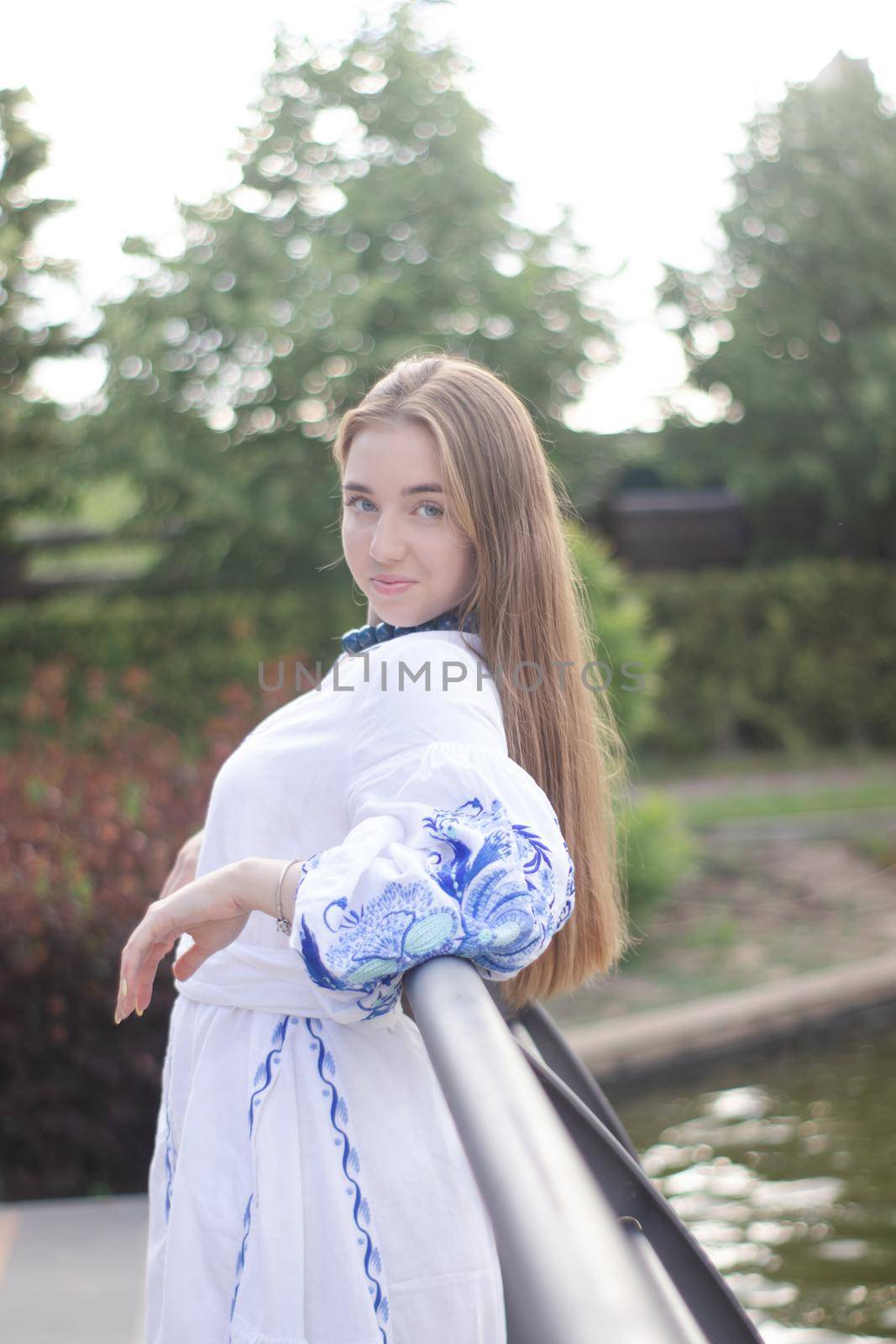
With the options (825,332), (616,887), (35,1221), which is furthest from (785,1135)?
(825,332)

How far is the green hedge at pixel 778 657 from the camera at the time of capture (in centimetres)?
1395

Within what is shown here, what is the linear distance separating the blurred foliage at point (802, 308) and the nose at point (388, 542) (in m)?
15.4

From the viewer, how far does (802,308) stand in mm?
16312

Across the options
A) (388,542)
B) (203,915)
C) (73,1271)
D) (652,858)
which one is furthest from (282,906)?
(652,858)

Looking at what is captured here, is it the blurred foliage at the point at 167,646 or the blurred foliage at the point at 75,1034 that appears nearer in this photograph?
the blurred foliage at the point at 75,1034

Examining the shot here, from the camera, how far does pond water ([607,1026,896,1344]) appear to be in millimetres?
3227

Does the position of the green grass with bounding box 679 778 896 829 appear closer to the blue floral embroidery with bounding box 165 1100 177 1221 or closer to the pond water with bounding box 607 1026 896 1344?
the pond water with bounding box 607 1026 896 1344

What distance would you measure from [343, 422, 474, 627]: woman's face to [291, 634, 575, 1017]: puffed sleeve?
0.69 ft

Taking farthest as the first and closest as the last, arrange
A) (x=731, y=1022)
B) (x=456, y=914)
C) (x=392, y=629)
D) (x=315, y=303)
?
(x=315, y=303) → (x=731, y=1022) → (x=392, y=629) → (x=456, y=914)

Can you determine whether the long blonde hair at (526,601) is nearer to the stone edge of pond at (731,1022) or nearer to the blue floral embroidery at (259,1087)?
the blue floral embroidery at (259,1087)

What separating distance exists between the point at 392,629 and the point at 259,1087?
1.80 ft

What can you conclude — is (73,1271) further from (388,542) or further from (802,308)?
(802,308)

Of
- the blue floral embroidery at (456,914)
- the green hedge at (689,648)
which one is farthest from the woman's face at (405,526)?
the green hedge at (689,648)

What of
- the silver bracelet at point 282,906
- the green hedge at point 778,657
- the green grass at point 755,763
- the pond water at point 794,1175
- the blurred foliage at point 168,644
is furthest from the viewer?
the green hedge at point 778,657
